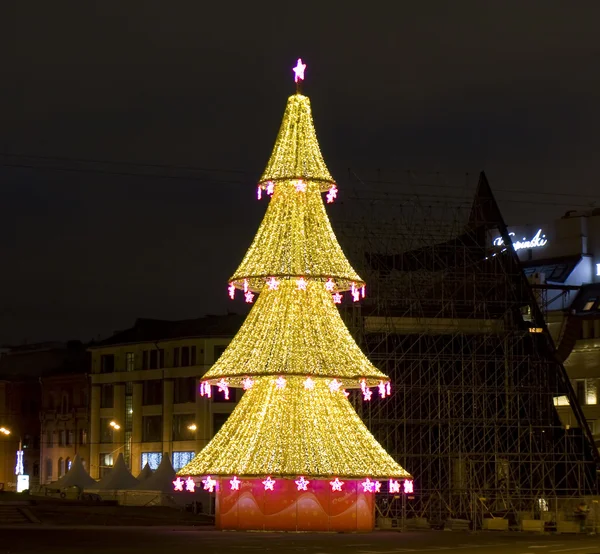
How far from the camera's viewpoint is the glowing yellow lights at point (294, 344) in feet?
153

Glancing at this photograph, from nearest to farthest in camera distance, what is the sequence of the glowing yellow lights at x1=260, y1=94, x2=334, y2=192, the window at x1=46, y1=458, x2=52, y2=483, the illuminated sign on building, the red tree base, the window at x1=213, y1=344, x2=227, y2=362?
the red tree base
the glowing yellow lights at x1=260, y1=94, x2=334, y2=192
the window at x1=213, y1=344, x2=227, y2=362
the illuminated sign on building
the window at x1=46, y1=458, x2=52, y2=483

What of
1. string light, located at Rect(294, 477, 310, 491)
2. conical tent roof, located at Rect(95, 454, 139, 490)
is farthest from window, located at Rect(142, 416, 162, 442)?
string light, located at Rect(294, 477, 310, 491)

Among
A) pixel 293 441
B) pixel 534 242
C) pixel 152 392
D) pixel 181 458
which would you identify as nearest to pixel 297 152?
pixel 293 441

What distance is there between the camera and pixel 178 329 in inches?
A: 4077

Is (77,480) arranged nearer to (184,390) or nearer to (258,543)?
(184,390)

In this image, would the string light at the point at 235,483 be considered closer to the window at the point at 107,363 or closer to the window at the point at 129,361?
the window at the point at 129,361

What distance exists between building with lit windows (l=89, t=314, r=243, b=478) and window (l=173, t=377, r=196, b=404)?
0.07m

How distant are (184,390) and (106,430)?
8.95 m

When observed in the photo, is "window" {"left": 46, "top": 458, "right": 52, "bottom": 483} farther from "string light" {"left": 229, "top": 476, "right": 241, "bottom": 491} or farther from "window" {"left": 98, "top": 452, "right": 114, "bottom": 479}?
"string light" {"left": 229, "top": 476, "right": 241, "bottom": 491}

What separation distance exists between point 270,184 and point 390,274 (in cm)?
2476

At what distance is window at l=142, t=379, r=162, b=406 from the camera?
4013 inches

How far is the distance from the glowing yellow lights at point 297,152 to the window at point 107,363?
5937 cm

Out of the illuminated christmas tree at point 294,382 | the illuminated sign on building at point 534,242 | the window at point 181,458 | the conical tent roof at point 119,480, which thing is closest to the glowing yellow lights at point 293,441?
the illuminated christmas tree at point 294,382

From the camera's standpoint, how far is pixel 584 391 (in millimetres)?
87125
